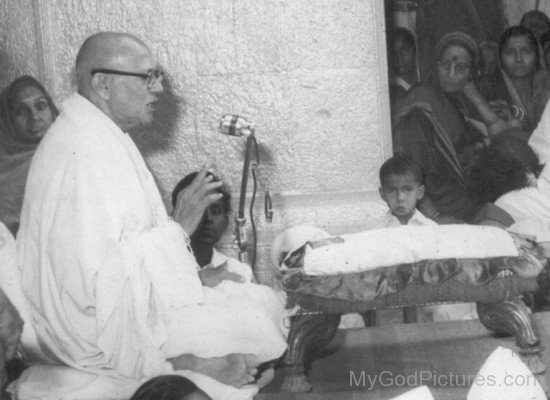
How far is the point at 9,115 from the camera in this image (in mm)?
5336

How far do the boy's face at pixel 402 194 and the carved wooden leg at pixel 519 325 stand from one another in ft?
3.51

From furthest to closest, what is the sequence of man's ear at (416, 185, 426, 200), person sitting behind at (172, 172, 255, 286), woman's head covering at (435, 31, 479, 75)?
woman's head covering at (435, 31, 479, 75)
man's ear at (416, 185, 426, 200)
person sitting behind at (172, 172, 255, 286)

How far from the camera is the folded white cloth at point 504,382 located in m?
1.37

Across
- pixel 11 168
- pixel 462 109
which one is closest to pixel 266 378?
pixel 11 168

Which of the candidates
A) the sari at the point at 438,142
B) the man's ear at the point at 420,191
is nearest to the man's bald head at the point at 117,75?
the man's ear at the point at 420,191

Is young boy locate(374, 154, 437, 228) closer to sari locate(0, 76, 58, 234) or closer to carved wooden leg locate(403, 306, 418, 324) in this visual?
carved wooden leg locate(403, 306, 418, 324)

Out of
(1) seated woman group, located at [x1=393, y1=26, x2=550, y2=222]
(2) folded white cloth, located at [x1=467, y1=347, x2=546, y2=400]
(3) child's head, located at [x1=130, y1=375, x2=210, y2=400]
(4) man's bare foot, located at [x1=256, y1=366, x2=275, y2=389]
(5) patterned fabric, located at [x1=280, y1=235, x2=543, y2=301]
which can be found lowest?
(4) man's bare foot, located at [x1=256, y1=366, x2=275, y2=389]

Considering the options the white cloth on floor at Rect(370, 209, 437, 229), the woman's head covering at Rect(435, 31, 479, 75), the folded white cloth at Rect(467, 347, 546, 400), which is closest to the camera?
the folded white cloth at Rect(467, 347, 546, 400)

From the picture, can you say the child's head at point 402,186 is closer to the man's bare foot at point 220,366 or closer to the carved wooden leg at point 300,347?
the carved wooden leg at point 300,347

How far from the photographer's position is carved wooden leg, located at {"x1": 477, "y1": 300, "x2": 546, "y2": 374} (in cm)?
393

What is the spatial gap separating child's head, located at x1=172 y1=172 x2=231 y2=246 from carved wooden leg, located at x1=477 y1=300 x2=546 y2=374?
180 cm

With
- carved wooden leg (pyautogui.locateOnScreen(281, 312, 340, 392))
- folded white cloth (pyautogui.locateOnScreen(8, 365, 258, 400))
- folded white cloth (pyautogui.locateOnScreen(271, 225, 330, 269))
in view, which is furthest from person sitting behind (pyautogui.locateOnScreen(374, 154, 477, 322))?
folded white cloth (pyautogui.locateOnScreen(8, 365, 258, 400))

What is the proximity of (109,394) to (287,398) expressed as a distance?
850 millimetres

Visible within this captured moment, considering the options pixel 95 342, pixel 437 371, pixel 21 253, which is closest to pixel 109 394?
pixel 95 342
